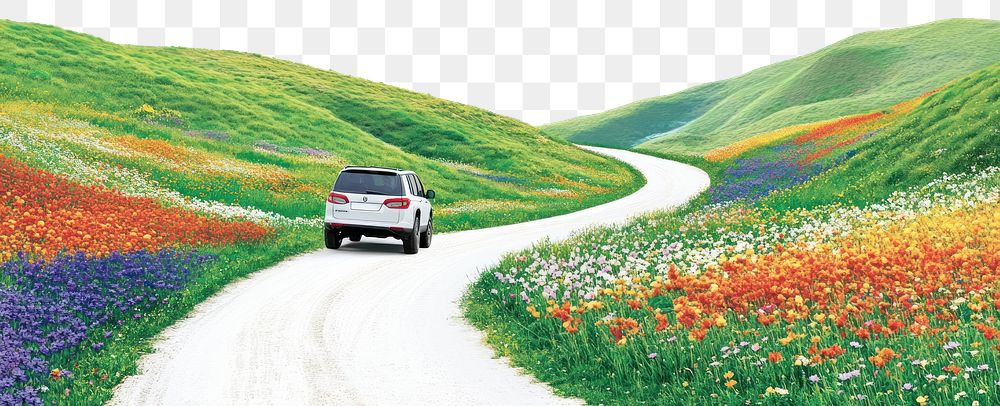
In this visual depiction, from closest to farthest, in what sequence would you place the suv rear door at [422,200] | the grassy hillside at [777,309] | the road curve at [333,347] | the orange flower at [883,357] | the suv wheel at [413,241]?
1. the orange flower at [883,357]
2. the grassy hillside at [777,309]
3. the road curve at [333,347]
4. the suv wheel at [413,241]
5. the suv rear door at [422,200]

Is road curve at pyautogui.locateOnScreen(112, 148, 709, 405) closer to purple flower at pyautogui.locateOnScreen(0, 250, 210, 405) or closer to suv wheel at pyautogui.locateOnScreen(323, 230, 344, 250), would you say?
purple flower at pyautogui.locateOnScreen(0, 250, 210, 405)

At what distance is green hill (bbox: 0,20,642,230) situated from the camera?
36.2 meters

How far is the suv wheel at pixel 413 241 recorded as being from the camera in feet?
65.5

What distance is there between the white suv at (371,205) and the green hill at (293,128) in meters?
7.71

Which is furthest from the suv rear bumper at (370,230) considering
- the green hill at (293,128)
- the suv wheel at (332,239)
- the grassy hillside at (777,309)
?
the green hill at (293,128)

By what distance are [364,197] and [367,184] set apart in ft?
1.40

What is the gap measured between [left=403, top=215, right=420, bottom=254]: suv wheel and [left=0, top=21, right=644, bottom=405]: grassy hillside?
268 cm

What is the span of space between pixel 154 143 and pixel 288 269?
20.6m

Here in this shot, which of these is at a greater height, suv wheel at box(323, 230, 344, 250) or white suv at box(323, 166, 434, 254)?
white suv at box(323, 166, 434, 254)

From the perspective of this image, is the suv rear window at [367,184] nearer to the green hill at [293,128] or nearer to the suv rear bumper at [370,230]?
the suv rear bumper at [370,230]

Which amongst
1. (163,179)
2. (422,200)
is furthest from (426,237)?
(163,179)

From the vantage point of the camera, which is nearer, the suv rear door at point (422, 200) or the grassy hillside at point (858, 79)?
the suv rear door at point (422, 200)

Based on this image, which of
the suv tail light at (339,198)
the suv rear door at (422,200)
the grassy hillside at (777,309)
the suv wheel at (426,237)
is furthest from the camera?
the suv wheel at (426,237)

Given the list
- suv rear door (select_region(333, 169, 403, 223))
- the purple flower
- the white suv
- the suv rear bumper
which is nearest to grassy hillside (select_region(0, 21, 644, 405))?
the purple flower
